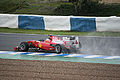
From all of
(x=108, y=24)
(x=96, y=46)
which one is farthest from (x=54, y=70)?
(x=108, y=24)

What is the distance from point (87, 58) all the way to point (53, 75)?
2.29m

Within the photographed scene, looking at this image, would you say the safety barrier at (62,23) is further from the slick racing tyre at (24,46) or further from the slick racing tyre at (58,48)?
the slick racing tyre at (58,48)

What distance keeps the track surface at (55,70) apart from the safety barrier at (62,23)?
22.3 ft

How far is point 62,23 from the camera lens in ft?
Answer: 46.0

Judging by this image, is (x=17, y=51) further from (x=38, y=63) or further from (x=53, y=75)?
(x=53, y=75)

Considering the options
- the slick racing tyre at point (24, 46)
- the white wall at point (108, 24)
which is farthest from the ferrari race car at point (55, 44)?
the white wall at point (108, 24)

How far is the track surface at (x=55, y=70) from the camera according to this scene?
572cm

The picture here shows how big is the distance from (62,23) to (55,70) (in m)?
7.92

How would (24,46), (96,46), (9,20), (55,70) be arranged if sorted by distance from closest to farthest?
(55,70) → (24,46) → (96,46) → (9,20)

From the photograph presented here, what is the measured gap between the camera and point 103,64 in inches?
276

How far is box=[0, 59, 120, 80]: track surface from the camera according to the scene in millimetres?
5723

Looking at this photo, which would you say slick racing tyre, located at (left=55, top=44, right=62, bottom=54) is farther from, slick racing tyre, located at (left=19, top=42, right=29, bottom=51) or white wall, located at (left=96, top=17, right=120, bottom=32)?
white wall, located at (left=96, top=17, right=120, bottom=32)

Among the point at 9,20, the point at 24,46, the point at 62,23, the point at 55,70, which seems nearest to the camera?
the point at 55,70

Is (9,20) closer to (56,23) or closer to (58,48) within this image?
(56,23)
